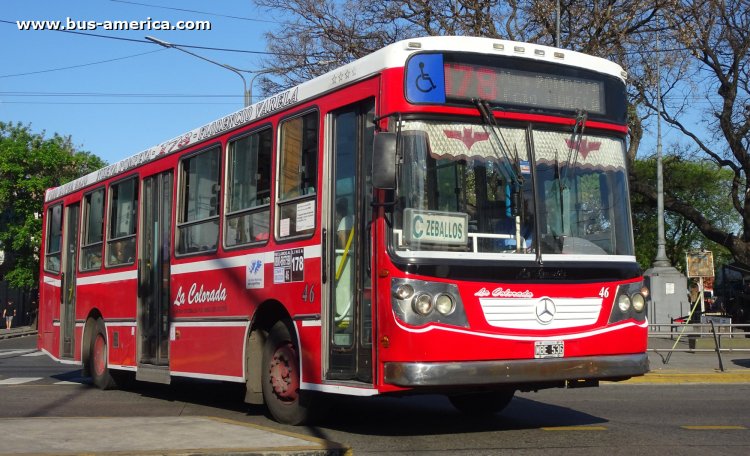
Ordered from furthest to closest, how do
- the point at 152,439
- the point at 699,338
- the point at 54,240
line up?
the point at 699,338 < the point at 54,240 < the point at 152,439

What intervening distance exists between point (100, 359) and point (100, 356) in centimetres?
5

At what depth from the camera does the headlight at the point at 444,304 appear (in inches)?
315

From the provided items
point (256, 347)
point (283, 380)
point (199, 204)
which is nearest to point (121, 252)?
point (199, 204)

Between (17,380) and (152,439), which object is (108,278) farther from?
(152,439)

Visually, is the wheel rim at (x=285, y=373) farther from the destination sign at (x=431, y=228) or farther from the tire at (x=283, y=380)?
the destination sign at (x=431, y=228)

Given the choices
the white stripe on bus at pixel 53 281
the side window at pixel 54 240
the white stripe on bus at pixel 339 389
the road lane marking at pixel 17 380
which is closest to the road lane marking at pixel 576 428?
the white stripe on bus at pixel 339 389

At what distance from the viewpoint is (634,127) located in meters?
33.7

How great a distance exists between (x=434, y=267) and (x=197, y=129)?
5.24 m

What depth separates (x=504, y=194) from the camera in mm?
8391

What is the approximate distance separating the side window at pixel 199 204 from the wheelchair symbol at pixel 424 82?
12.4 feet

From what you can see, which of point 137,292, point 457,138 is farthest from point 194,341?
point 457,138

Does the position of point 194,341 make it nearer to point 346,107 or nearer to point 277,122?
point 277,122

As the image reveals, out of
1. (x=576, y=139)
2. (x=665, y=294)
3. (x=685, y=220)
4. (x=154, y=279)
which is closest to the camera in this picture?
(x=576, y=139)

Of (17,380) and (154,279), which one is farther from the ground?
(154,279)
